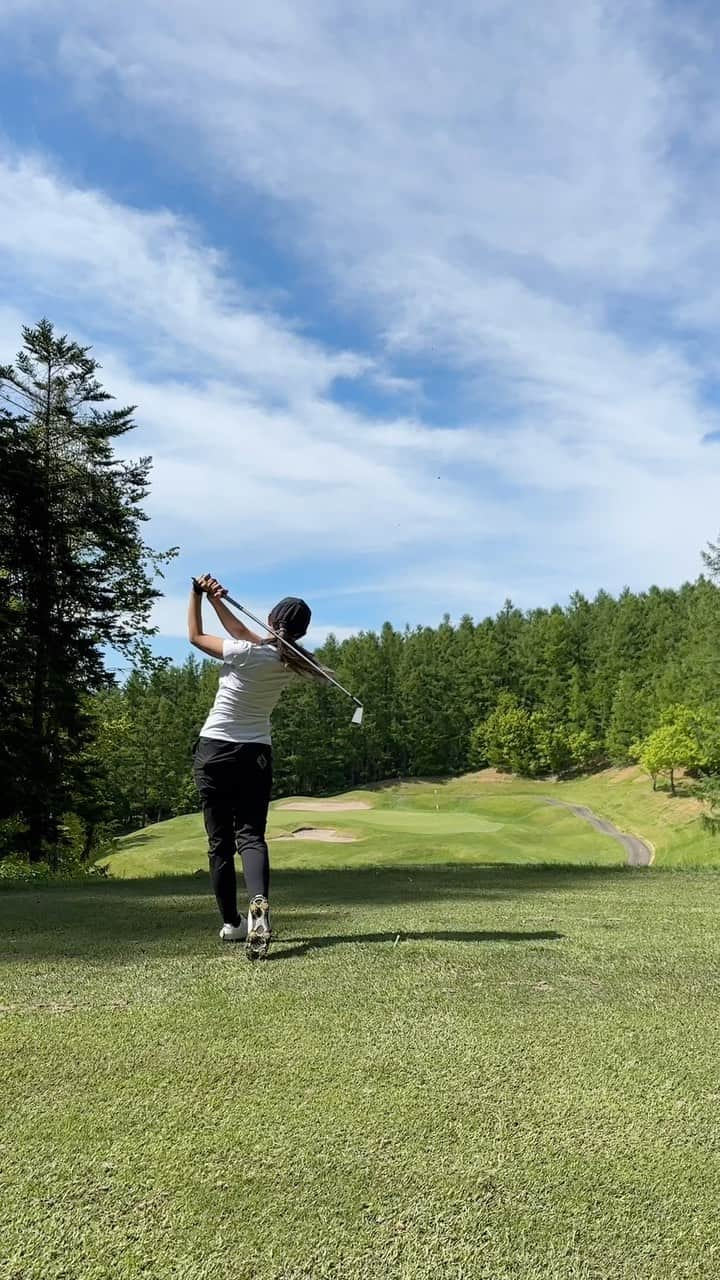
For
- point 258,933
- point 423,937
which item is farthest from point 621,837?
point 258,933

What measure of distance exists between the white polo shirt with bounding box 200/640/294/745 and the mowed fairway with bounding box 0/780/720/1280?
1.26 metres

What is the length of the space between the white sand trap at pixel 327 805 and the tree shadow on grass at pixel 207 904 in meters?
44.6

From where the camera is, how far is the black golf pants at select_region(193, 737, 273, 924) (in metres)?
5.01

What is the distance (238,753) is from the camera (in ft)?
16.4

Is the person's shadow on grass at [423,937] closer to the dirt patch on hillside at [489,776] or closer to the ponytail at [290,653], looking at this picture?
the ponytail at [290,653]

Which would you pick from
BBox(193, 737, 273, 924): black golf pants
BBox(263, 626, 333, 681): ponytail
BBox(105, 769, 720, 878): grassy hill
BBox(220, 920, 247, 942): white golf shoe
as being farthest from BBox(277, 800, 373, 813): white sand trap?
BBox(263, 626, 333, 681): ponytail

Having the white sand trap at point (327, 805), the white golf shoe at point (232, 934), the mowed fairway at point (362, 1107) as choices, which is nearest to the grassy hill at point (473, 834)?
the white sand trap at point (327, 805)

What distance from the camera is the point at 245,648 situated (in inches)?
197

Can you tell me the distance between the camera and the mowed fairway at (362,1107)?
2.00m

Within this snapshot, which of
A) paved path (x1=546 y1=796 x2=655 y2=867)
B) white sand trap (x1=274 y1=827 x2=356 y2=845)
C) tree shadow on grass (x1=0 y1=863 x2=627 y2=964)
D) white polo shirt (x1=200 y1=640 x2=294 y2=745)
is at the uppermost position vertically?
white polo shirt (x1=200 y1=640 x2=294 y2=745)

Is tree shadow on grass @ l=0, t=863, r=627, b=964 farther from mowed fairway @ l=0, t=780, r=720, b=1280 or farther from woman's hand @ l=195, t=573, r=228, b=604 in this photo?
woman's hand @ l=195, t=573, r=228, b=604

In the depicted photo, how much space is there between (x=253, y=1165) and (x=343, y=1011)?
3.86 ft

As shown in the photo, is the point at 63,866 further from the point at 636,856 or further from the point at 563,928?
the point at 636,856

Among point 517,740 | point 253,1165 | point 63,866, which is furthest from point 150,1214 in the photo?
point 517,740
